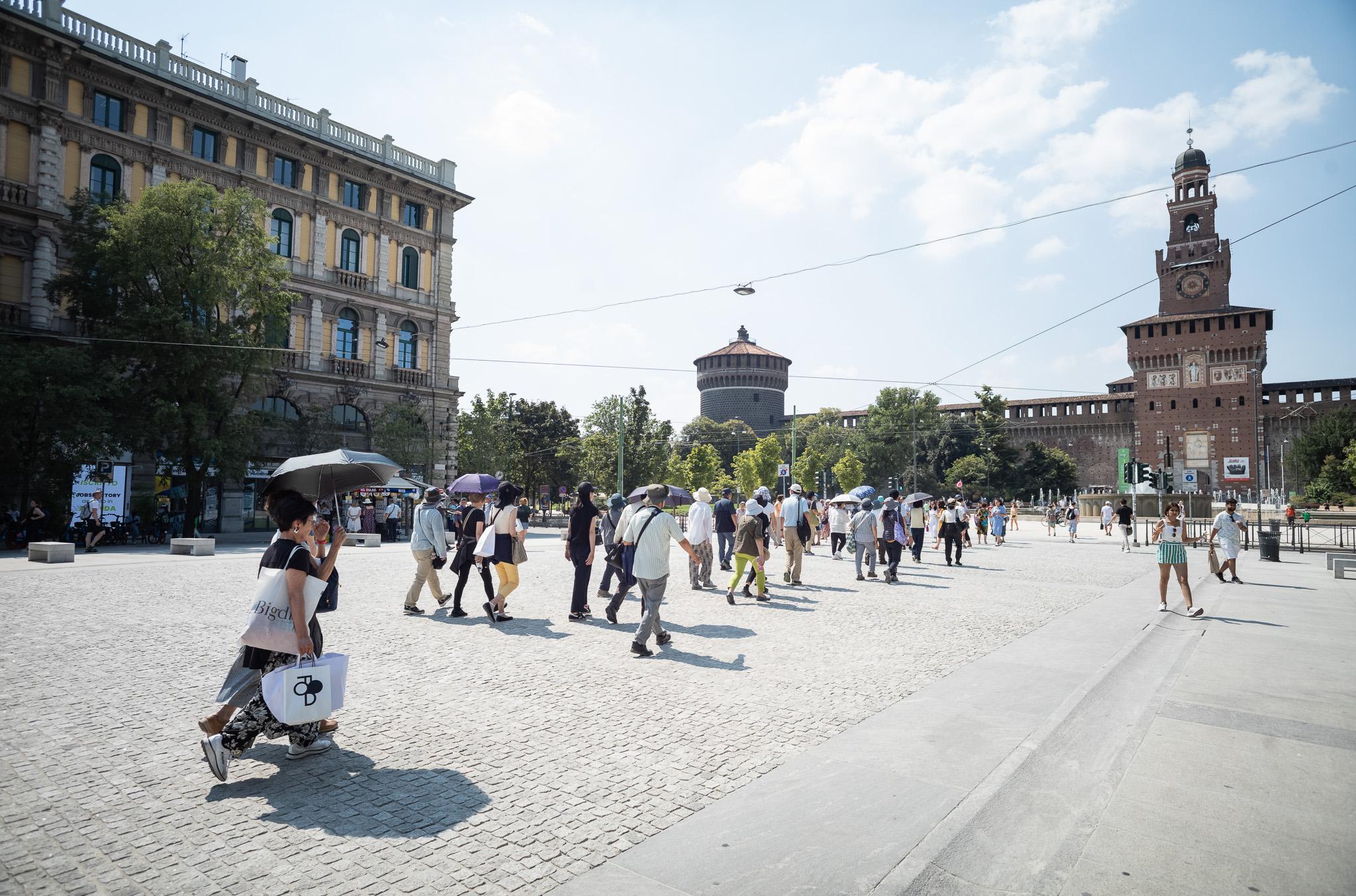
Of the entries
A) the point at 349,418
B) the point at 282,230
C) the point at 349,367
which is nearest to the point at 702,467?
the point at 349,418

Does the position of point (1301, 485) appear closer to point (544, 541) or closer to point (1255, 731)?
point (544, 541)

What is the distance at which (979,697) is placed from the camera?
6.23 meters

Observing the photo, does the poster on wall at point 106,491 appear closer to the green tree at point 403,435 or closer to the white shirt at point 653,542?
the green tree at point 403,435

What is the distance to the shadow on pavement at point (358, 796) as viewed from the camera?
382 cm

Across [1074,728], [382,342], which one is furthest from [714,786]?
[382,342]

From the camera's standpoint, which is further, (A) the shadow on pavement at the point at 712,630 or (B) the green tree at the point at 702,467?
(B) the green tree at the point at 702,467

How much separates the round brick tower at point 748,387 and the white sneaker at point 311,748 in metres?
101

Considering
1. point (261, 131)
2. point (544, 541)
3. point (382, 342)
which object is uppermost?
point (261, 131)

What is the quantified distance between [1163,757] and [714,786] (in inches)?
120

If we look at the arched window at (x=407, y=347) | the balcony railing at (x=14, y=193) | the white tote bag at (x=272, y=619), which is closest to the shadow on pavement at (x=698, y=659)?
the white tote bag at (x=272, y=619)

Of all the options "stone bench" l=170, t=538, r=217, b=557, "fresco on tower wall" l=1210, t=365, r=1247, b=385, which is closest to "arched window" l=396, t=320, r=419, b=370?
"stone bench" l=170, t=538, r=217, b=557

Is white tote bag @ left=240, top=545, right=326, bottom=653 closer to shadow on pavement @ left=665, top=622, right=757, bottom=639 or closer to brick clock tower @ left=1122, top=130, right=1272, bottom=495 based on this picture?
shadow on pavement @ left=665, top=622, right=757, bottom=639

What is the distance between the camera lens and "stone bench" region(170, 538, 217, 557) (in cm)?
1947

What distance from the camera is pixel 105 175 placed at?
2841 centimetres
